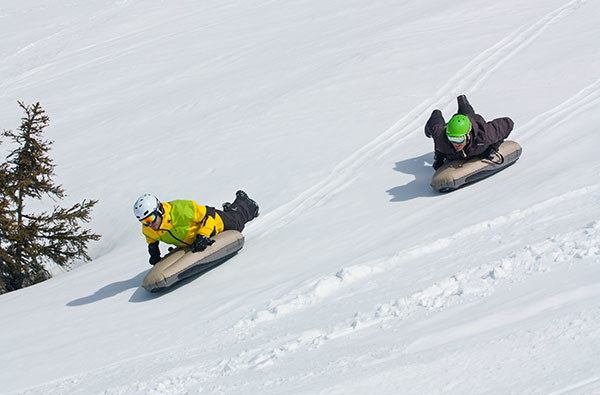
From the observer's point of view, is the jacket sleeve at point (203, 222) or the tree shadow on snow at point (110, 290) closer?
the jacket sleeve at point (203, 222)

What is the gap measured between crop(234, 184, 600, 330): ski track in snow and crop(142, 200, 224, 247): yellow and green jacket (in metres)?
2.26

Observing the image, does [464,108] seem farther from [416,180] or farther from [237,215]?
[237,215]

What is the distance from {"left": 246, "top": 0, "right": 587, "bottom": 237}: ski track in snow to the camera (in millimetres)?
10430

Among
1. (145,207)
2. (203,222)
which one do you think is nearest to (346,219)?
(203,222)

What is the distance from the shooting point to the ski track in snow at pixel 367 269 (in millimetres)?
6480

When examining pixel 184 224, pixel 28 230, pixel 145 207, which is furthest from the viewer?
pixel 28 230

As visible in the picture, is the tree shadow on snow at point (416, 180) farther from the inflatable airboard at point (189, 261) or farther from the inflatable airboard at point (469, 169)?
the inflatable airboard at point (189, 261)

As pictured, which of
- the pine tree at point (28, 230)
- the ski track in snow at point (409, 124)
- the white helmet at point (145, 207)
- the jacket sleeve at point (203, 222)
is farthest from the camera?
the pine tree at point (28, 230)

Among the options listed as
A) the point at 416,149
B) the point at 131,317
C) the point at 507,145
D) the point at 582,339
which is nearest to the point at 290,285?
the point at 131,317

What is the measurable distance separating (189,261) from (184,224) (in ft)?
1.61

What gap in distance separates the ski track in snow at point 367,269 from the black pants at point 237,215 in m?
2.54

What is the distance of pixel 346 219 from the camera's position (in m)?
9.09

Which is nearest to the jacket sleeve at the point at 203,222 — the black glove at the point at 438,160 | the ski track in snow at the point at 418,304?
the ski track in snow at the point at 418,304

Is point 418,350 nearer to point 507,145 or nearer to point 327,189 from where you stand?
point 507,145
